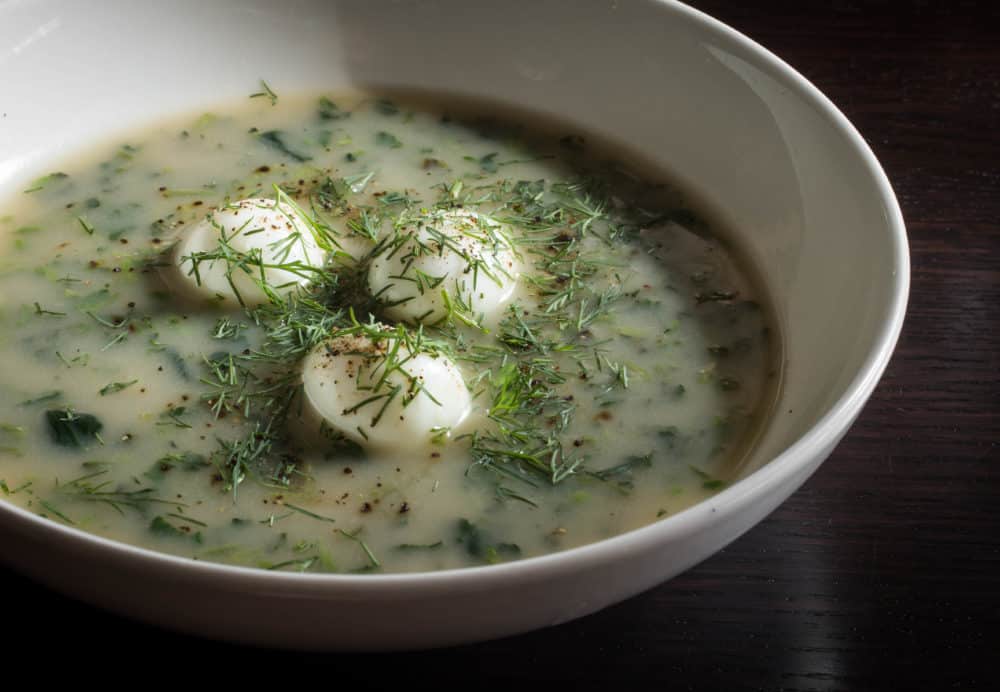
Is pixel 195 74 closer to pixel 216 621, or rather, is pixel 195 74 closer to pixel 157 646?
pixel 157 646

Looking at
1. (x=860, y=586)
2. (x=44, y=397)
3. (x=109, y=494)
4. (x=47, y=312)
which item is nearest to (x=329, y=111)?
(x=47, y=312)

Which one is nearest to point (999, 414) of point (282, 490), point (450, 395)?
point (450, 395)

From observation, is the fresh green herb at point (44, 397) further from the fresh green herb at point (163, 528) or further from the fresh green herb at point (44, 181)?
the fresh green herb at point (44, 181)

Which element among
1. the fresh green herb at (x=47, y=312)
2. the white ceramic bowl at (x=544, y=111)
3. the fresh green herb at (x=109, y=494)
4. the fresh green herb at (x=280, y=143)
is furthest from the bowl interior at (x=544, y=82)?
the fresh green herb at (x=109, y=494)

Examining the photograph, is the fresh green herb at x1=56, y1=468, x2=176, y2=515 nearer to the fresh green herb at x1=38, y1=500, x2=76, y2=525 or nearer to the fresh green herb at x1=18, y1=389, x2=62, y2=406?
the fresh green herb at x1=38, y1=500, x2=76, y2=525

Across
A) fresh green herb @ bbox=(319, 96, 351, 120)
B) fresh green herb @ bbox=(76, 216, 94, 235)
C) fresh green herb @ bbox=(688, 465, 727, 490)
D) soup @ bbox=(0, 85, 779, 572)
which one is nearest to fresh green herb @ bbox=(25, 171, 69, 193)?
soup @ bbox=(0, 85, 779, 572)

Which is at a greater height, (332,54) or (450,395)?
(332,54)
